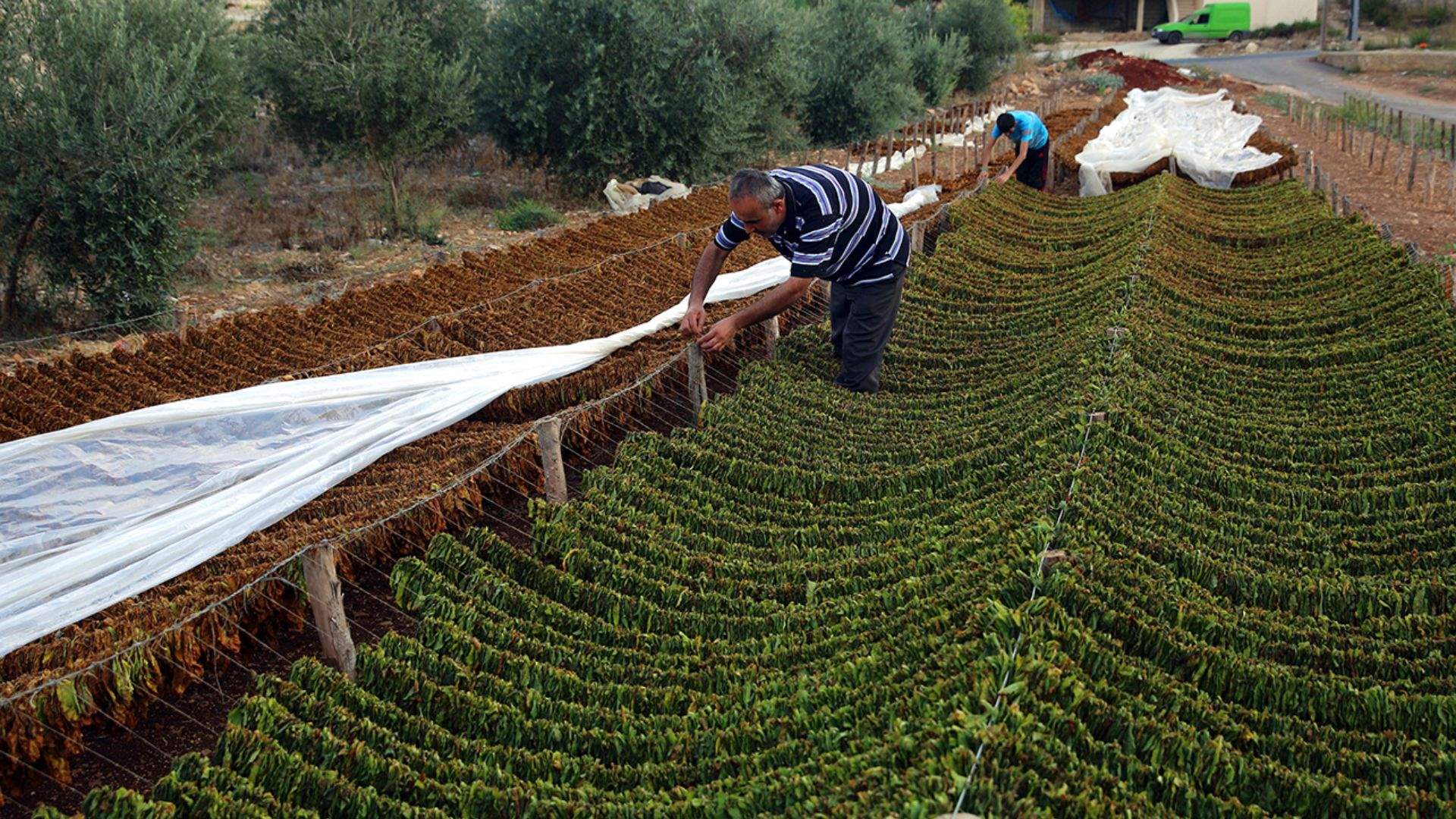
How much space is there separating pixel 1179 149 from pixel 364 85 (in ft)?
36.1

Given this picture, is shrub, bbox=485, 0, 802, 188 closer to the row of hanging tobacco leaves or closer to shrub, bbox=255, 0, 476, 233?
shrub, bbox=255, 0, 476, 233

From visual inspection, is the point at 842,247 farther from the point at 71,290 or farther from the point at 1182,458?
the point at 71,290

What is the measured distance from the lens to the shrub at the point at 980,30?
3734 cm

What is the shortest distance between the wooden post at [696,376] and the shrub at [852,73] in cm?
1874

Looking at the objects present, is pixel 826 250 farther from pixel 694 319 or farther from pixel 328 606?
pixel 328 606

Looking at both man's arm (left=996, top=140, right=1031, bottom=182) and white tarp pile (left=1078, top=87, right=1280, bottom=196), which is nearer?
man's arm (left=996, top=140, right=1031, bottom=182)

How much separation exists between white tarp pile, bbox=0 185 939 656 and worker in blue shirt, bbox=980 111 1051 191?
8.09 metres

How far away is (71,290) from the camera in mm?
13352

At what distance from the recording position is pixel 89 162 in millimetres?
11562

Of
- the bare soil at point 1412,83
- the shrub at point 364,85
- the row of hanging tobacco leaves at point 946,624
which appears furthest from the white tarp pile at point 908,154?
the bare soil at point 1412,83

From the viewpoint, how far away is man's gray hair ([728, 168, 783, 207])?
19.1ft

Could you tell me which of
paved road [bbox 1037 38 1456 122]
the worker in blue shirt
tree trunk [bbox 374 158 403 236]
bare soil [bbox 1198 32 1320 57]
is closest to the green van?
paved road [bbox 1037 38 1456 122]

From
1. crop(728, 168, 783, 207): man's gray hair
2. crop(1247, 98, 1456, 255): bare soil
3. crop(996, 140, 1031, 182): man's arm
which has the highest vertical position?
crop(728, 168, 783, 207): man's gray hair

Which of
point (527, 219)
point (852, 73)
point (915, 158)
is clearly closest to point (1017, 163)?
point (915, 158)
